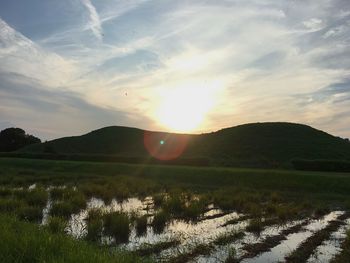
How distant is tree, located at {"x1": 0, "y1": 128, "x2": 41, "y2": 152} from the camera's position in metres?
98.2

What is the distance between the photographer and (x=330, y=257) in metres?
11.1

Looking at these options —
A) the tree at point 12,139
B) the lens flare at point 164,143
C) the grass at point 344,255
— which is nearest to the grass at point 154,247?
the grass at point 344,255

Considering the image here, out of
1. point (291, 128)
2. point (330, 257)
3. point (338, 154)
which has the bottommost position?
point (330, 257)

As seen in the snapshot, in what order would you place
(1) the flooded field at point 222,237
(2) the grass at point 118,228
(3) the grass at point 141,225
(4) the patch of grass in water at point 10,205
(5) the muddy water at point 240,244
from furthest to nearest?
(4) the patch of grass in water at point 10,205
(3) the grass at point 141,225
(2) the grass at point 118,228
(1) the flooded field at point 222,237
(5) the muddy water at point 240,244

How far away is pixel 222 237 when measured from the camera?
1306cm

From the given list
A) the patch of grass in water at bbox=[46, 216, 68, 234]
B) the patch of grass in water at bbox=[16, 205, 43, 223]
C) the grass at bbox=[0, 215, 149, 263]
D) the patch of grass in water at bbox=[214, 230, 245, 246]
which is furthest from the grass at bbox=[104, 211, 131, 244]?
the grass at bbox=[0, 215, 149, 263]

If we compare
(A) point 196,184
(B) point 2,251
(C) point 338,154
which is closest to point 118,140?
(C) point 338,154

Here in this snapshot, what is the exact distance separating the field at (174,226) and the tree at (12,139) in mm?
71717

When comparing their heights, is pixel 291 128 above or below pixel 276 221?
above

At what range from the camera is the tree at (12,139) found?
9819cm

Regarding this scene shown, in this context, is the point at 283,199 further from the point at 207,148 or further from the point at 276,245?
the point at 207,148

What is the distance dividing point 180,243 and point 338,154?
64.0 m

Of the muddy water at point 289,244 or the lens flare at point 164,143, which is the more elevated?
the lens flare at point 164,143

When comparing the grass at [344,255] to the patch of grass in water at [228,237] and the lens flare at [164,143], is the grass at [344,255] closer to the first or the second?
the patch of grass in water at [228,237]
